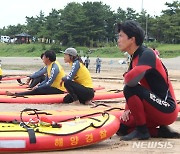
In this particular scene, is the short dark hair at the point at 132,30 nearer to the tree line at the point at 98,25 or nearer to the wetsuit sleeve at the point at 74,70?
the wetsuit sleeve at the point at 74,70

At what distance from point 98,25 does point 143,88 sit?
2123 inches

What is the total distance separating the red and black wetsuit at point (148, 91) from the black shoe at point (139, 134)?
0.06 m

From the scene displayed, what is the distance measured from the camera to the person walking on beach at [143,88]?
445cm

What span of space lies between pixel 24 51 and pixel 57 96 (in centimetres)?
4834

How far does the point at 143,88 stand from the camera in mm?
4508

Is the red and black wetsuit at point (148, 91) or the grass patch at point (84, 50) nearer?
the red and black wetsuit at point (148, 91)

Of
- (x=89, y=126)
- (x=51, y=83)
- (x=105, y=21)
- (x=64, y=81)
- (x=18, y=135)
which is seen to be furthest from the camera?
(x=105, y=21)

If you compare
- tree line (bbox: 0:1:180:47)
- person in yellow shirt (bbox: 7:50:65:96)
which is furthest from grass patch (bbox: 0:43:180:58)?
person in yellow shirt (bbox: 7:50:65:96)

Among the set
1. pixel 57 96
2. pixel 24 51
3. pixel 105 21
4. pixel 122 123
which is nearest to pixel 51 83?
pixel 57 96

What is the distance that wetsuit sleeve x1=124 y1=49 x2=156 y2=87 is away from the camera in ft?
14.4

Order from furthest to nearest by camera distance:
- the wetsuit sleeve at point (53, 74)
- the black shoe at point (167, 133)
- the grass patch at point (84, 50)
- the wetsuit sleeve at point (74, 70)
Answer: the grass patch at point (84, 50), the wetsuit sleeve at point (53, 74), the wetsuit sleeve at point (74, 70), the black shoe at point (167, 133)

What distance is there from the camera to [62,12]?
207 ft

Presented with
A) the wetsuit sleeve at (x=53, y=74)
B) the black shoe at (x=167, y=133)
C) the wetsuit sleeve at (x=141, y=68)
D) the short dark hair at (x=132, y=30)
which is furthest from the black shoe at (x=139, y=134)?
the wetsuit sleeve at (x=53, y=74)

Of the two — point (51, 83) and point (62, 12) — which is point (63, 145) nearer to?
point (51, 83)
